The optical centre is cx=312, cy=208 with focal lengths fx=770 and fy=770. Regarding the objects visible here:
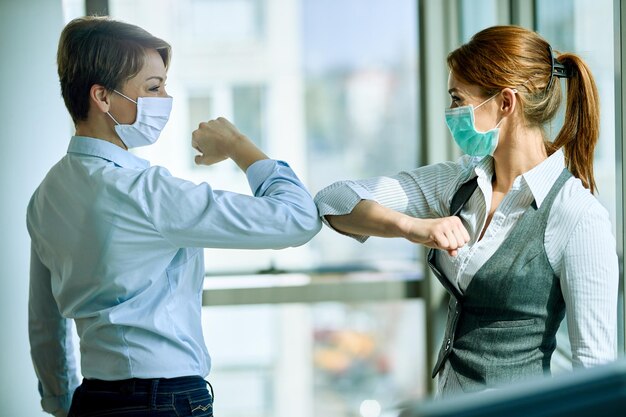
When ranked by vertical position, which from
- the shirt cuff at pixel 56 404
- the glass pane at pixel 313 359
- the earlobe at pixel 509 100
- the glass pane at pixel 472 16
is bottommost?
the glass pane at pixel 313 359

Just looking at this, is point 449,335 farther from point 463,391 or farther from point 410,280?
point 410,280

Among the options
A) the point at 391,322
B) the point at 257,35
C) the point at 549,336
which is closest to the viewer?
the point at 549,336

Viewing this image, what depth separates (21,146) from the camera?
2562 mm

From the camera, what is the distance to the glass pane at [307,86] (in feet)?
12.1

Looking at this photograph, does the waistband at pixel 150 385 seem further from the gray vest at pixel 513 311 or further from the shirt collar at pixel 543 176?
the shirt collar at pixel 543 176

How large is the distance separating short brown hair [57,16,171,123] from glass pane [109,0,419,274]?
2030 millimetres

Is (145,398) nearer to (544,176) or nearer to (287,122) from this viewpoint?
(544,176)

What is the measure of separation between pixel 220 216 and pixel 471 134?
1.93 feet

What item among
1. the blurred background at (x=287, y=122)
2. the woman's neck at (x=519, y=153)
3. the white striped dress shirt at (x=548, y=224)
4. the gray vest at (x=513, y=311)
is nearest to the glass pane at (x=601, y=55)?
the blurred background at (x=287, y=122)

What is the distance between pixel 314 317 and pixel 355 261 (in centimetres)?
131

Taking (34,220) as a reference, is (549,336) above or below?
below

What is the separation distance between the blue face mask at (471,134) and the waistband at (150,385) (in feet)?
2.48

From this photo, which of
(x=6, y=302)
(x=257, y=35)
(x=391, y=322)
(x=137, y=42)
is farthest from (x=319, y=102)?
(x=137, y=42)

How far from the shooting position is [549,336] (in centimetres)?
152
